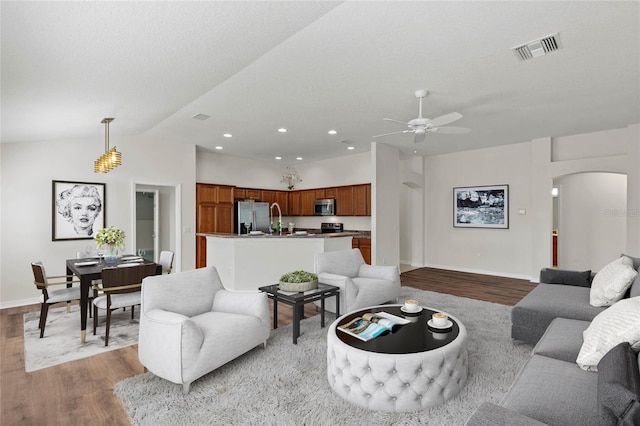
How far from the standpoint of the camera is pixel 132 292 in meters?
3.64

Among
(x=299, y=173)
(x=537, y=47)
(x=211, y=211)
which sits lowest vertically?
(x=211, y=211)

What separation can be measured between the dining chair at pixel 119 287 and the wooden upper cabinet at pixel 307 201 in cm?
560

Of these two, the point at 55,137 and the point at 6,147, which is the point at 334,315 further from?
the point at 6,147

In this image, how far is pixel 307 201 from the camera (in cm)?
909

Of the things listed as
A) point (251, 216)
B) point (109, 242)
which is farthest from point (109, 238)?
point (251, 216)

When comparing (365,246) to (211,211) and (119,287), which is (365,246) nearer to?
(211,211)

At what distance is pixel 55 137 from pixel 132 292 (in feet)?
10.1

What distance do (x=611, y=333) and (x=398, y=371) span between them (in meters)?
1.20

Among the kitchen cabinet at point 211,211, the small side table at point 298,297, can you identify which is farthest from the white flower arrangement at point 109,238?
the kitchen cabinet at point 211,211

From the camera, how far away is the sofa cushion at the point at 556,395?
1.45m

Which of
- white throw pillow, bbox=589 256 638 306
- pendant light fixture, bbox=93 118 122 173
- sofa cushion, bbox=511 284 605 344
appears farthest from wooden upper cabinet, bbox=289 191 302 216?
white throw pillow, bbox=589 256 638 306

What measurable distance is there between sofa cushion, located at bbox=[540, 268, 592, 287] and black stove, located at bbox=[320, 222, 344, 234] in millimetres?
4987

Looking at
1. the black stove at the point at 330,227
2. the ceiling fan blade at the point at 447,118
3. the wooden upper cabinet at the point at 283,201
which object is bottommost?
the black stove at the point at 330,227

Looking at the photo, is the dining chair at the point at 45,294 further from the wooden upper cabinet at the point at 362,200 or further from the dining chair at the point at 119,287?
the wooden upper cabinet at the point at 362,200
